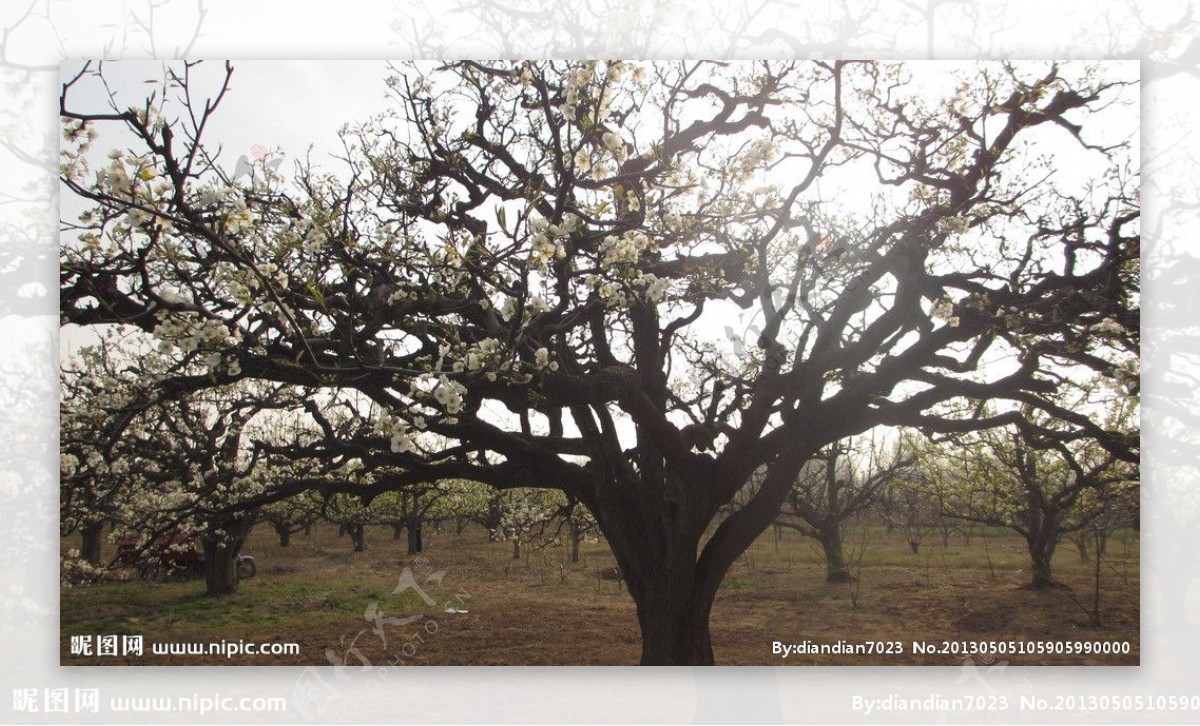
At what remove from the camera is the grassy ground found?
14.9 ft

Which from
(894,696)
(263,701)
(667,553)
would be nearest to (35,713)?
(263,701)

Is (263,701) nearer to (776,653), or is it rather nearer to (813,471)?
(776,653)

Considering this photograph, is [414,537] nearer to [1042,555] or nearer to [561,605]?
[561,605]

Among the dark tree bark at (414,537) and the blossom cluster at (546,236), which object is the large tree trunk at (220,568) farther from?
the blossom cluster at (546,236)

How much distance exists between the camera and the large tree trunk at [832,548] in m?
7.98

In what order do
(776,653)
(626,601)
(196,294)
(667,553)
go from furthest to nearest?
(626,601) < (667,553) < (776,653) < (196,294)

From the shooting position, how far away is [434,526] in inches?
310

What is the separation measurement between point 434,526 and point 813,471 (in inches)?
151

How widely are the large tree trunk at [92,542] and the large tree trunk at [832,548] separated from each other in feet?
20.8

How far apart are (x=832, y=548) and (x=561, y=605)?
2.87 m

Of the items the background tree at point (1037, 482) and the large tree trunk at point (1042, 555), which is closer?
the background tree at point (1037, 482)

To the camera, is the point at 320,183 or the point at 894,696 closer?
the point at 894,696

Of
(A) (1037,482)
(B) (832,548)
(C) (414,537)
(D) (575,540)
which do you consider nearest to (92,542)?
(C) (414,537)

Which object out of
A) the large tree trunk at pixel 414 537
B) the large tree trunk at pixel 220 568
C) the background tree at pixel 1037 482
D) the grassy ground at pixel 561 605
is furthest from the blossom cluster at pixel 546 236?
the large tree trunk at pixel 414 537
